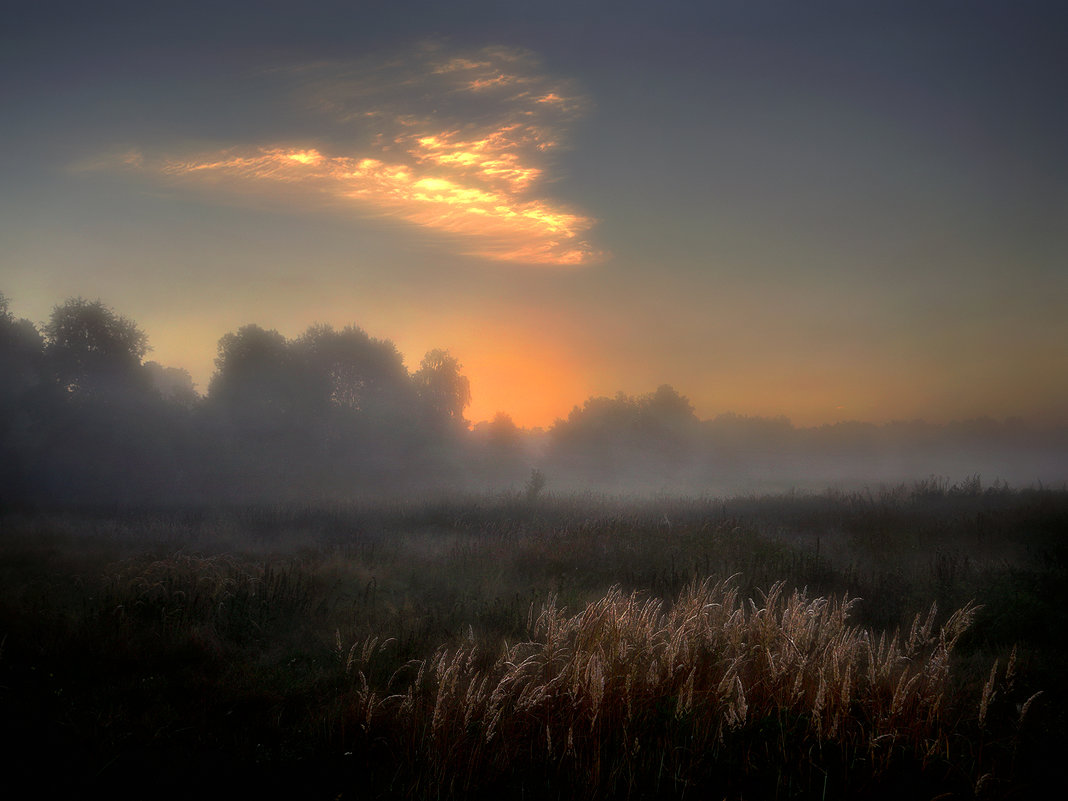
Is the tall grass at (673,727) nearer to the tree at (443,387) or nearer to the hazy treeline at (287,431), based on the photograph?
the hazy treeline at (287,431)

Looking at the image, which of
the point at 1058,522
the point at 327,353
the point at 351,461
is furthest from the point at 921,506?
the point at 327,353

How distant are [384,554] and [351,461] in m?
24.9

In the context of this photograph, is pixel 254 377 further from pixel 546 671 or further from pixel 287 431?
pixel 546 671

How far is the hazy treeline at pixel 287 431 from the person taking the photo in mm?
24094

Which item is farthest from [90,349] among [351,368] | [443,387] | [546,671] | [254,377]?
[546,671]

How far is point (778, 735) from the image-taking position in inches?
136

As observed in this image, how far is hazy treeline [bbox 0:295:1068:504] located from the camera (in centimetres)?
2409

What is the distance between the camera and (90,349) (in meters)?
25.8

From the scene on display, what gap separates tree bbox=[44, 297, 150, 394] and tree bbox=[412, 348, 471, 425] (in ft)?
58.4

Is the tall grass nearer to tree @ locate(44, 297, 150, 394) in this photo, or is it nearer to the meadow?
the meadow

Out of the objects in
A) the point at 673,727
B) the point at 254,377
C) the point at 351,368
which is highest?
the point at 351,368

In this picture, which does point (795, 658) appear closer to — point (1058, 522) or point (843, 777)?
point (843, 777)

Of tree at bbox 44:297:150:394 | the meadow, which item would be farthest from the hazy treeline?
the meadow

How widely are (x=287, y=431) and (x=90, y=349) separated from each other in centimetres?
1012
